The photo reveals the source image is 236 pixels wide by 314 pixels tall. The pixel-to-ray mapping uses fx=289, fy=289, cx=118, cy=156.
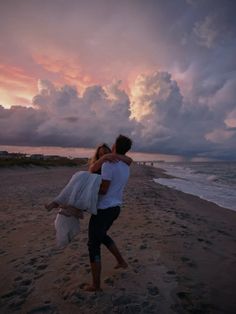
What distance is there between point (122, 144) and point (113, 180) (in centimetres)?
59

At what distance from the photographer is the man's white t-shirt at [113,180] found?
432cm

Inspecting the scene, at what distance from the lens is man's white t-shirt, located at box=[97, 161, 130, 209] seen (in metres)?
4.32

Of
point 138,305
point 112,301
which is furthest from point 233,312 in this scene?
point 112,301

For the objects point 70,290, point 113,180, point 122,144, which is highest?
point 122,144

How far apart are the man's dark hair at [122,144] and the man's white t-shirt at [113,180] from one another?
0.20m

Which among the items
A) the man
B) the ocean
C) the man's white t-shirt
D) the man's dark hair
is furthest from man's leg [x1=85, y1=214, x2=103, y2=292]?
the ocean

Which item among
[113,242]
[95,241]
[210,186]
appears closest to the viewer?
[95,241]

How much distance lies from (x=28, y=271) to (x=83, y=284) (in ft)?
4.35

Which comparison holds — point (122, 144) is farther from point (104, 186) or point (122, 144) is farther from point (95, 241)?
point (95, 241)

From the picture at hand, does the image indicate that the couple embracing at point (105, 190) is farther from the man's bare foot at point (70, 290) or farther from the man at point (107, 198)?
the man's bare foot at point (70, 290)

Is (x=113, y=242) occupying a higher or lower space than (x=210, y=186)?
higher

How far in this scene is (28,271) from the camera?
18.3 ft

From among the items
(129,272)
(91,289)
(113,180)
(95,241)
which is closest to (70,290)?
(91,289)

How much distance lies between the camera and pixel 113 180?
439 centimetres
